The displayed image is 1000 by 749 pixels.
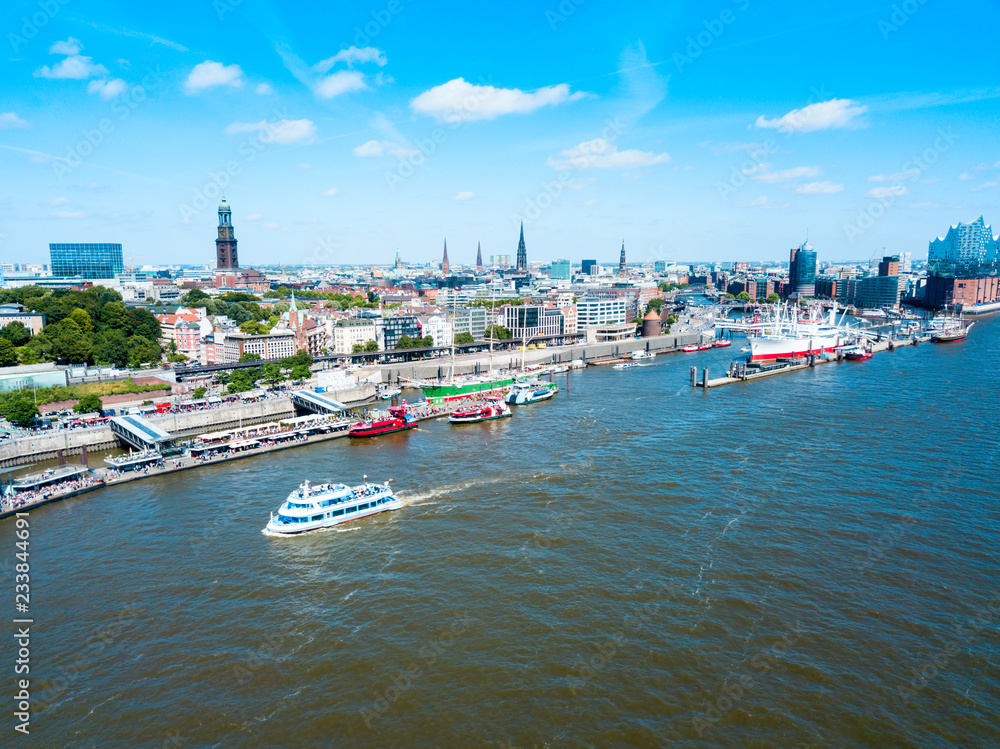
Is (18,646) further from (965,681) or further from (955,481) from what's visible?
(955,481)

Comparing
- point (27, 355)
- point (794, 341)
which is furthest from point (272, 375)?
point (794, 341)

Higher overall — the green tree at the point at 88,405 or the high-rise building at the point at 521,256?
the high-rise building at the point at 521,256

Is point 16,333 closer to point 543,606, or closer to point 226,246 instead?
point 543,606

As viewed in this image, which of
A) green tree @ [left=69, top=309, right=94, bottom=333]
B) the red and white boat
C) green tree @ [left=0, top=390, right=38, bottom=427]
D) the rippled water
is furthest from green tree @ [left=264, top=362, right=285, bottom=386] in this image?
green tree @ [left=69, top=309, right=94, bottom=333]

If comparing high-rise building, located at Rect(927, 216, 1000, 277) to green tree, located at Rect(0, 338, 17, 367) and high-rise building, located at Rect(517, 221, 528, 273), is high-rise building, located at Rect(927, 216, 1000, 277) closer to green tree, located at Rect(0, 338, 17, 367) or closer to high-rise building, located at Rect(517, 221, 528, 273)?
high-rise building, located at Rect(517, 221, 528, 273)

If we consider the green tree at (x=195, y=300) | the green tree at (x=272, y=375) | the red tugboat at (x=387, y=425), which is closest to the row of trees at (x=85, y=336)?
the green tree at (x=272, y=375)

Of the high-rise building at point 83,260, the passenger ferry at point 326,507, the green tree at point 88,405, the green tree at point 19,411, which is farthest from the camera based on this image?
the high-rise building at point 83,260

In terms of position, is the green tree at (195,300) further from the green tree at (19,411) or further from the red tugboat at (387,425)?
→ the red tugboat at (387,425)
